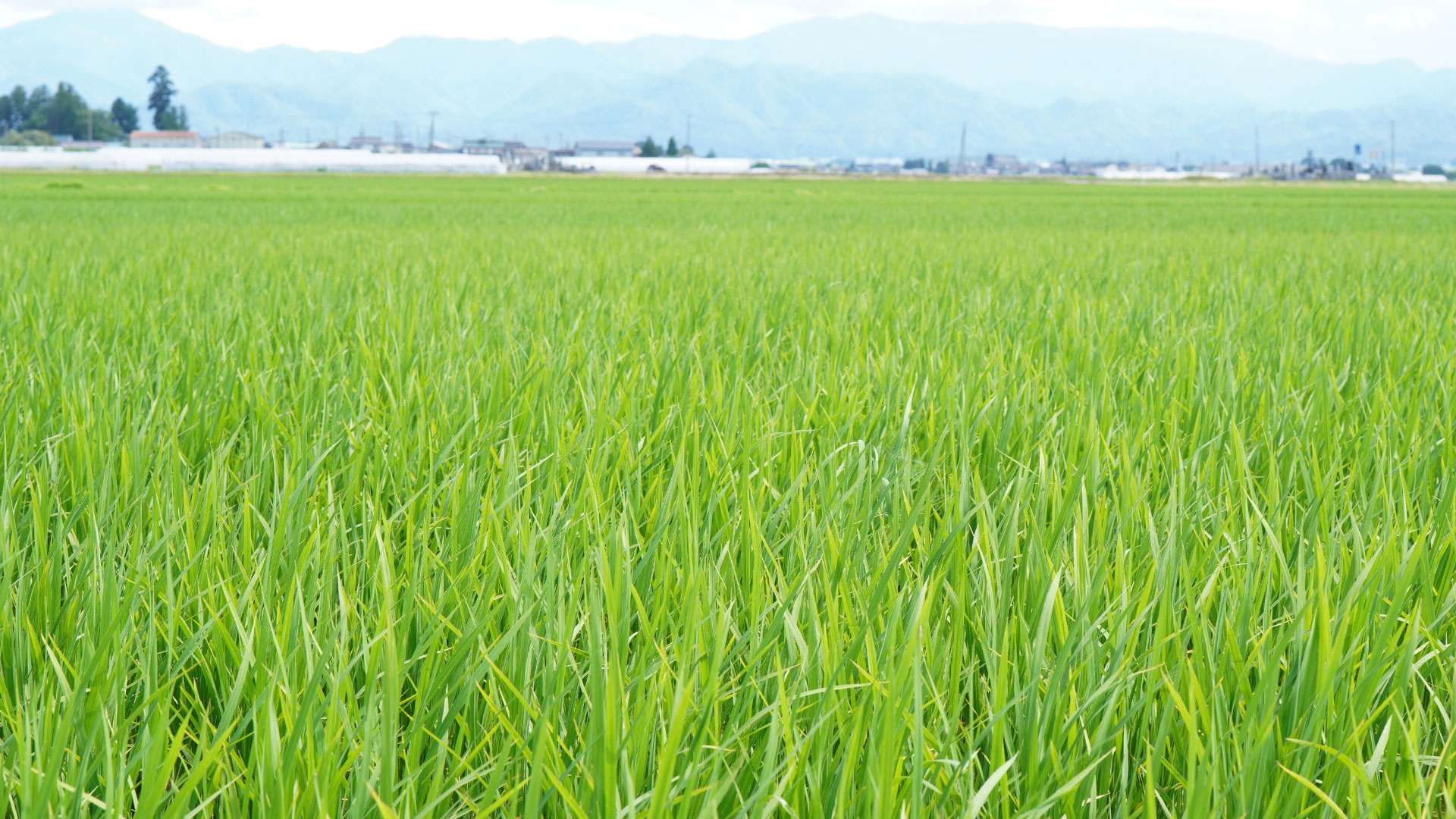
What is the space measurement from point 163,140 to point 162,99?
22.7m

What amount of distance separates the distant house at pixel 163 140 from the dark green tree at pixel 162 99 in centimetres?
1292

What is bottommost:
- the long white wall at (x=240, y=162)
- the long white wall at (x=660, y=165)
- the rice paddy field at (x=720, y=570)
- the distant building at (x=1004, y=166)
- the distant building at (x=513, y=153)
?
the rice paddy field at (x=720, y=570)

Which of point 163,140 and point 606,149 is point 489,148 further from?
point 163,140

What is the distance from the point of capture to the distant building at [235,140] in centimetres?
10006

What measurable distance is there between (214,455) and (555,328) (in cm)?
156

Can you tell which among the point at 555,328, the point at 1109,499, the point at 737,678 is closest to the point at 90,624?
the point at 737,678

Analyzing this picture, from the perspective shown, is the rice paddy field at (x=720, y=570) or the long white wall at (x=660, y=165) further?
the long white wall at (x=660, y=165)

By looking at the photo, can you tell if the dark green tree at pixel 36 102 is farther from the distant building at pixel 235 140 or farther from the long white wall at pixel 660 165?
the long white wall at pixel 660 165

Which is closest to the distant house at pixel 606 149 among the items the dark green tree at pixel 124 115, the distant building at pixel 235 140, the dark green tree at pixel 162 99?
the distant building at pixel 235 140

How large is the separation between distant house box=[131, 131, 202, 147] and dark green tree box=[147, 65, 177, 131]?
12.9m

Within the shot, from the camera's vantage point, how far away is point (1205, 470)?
1459 mm

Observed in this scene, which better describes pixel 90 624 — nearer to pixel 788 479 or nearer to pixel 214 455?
pixel 214 455

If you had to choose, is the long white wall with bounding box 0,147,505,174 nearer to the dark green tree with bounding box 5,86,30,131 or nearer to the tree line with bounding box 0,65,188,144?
the tree line with bounding box 0,65,188,144

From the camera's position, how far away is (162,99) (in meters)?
118
